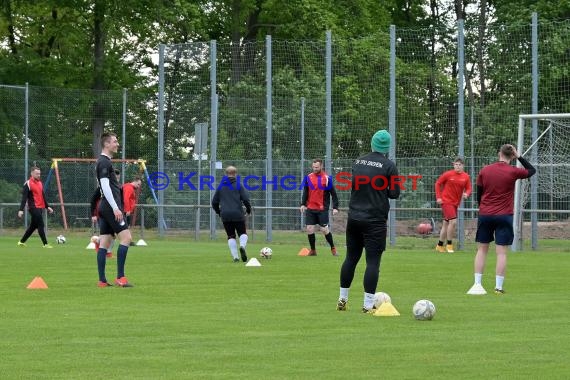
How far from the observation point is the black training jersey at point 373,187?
524 inches

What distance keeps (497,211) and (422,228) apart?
15127 millimetres

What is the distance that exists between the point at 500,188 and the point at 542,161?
12.2 metres

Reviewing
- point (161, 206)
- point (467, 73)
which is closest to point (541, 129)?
point (467, 73)

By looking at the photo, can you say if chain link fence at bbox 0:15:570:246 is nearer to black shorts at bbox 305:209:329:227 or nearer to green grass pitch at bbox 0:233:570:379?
black shorts at bbox 305:209:329:227

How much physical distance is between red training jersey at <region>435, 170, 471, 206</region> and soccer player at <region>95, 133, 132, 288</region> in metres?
11.5

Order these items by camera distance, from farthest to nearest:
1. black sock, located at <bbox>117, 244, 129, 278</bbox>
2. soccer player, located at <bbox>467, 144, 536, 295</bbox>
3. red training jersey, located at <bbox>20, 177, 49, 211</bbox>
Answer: red training jersey, located at <bbox>20, 177, 49, 211</bbox>
black sock, located at <bbox>117, 244, 129, 278</bbox>
soccer player, located at <bbox>467, 144, 536, 295</bbox>

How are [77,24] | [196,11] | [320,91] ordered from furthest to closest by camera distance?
[77,24], [196,11], [320,91]

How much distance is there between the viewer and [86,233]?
125ft

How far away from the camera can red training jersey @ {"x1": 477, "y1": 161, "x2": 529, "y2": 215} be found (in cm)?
1600

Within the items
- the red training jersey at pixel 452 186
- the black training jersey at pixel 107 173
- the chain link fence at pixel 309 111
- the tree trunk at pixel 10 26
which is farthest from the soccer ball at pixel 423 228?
the tree trunk at pixel 10 26

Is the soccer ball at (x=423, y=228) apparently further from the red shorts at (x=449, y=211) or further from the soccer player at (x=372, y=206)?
the soccer player at (x=372, y=206)

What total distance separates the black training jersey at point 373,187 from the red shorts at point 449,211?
14.0 metres

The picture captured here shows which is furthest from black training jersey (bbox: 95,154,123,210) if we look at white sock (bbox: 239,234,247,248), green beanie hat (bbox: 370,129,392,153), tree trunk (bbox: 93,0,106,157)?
tree trunk (bbox: 93,0,106,157)

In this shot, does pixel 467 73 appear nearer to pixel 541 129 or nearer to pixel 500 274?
pixel 541 129
